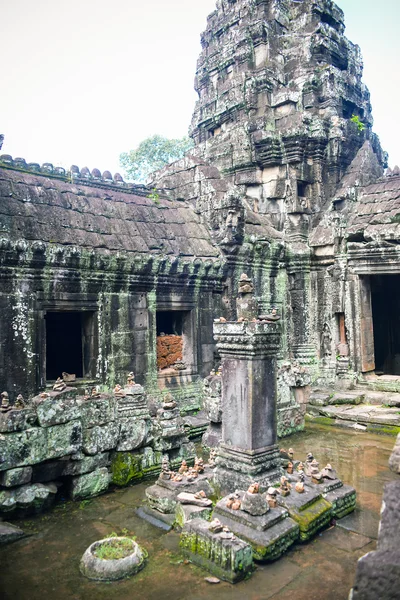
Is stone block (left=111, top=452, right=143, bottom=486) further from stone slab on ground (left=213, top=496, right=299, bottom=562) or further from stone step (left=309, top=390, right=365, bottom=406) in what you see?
stone step (left=309, top=390, right=365, bottom=406)

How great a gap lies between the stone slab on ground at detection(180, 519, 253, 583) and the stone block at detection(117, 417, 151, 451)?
2045 mm

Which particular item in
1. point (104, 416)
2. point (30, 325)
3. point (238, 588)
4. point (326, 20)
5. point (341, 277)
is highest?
point (326, 20)

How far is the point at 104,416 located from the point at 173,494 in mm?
1392

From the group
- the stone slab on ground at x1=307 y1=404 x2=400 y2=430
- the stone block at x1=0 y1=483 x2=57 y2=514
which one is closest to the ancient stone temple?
the stone block at x1=0 y1=483 x2=57 y2=514

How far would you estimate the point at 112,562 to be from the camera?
4195 millimetres

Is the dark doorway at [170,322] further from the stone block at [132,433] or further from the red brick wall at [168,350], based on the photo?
the stone block at [132,433]

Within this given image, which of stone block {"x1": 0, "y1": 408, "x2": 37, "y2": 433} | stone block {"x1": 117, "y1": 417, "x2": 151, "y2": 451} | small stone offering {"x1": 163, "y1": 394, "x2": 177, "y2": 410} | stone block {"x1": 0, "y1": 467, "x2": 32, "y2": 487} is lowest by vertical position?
stone block {"x1": 0, "y1": 467, "x2": 32, "y2": 487}

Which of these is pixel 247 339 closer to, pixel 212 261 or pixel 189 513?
pixel 189 513

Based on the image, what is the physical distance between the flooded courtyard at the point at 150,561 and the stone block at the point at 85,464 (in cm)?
37

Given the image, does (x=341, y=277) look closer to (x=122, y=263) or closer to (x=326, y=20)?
(x=122, y=263)

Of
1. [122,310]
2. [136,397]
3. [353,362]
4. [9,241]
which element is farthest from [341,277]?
[9,241]

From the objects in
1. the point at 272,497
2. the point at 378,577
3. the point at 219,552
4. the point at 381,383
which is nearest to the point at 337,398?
the point at 381,383

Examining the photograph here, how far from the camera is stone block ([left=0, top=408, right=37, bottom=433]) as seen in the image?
530cm

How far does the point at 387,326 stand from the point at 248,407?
1065cm
